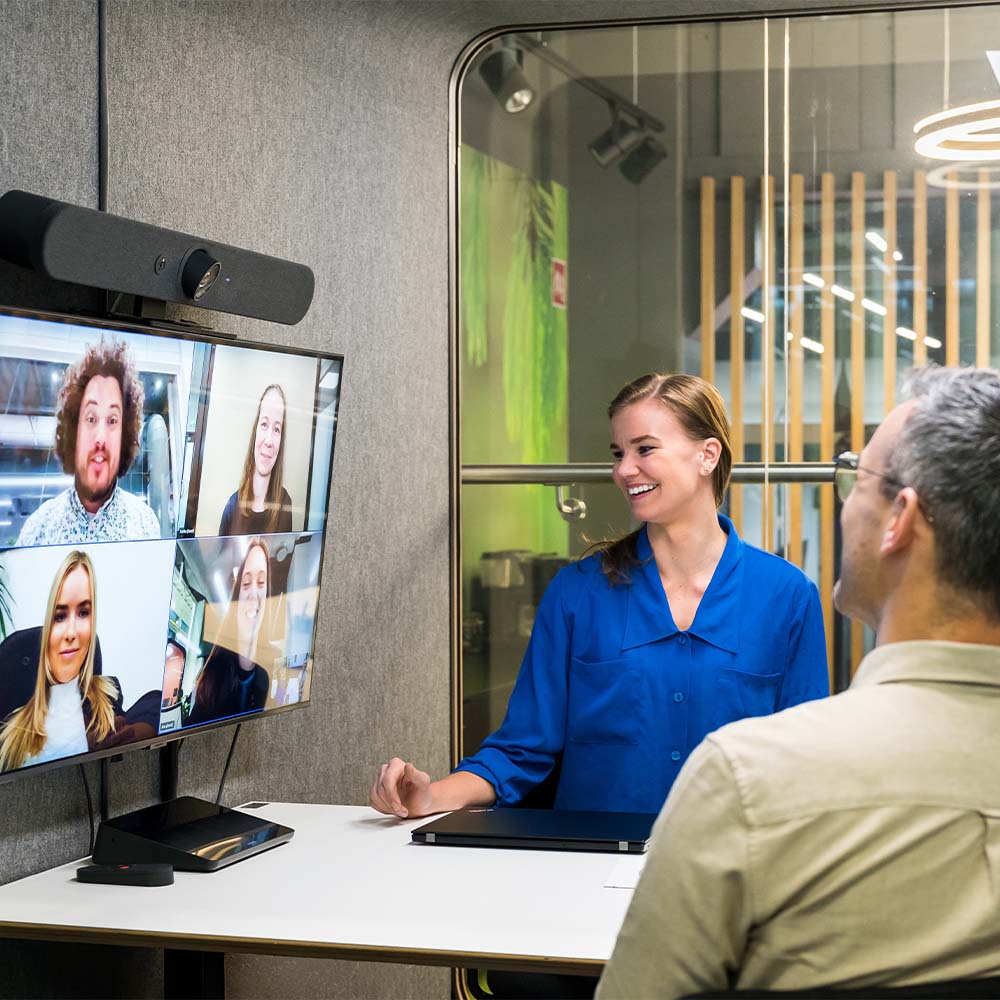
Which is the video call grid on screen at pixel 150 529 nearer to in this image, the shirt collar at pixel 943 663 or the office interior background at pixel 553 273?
the office interior background at pixel 553 273

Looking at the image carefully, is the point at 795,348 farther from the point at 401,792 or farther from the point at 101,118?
the point at 101,118

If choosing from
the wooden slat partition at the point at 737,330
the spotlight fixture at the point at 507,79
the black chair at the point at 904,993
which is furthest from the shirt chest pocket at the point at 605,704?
the spotlight fixture at the point at 507,79

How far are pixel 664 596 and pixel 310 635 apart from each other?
686 millimetres

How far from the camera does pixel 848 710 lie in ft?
3.48

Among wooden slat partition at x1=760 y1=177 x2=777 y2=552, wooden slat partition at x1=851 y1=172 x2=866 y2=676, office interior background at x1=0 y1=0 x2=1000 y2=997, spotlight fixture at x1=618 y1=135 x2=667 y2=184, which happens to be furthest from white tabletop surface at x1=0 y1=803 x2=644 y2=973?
spotlight fixture at x1=618 y1=135 x2=667 y2=184

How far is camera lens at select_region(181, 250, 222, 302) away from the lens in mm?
2148

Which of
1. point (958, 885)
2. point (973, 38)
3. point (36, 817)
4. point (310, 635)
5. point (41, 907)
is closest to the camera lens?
point (958, 885)

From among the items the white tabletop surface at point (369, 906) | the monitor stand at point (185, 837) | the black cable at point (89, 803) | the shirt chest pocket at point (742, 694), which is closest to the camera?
the white tabletop surface at point (369, 906)

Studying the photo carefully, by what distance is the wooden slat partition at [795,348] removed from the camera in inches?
139

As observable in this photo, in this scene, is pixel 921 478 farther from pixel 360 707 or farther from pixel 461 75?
pixel 461 75

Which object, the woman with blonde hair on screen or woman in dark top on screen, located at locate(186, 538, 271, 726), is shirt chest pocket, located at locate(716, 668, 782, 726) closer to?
woman in dark top on screen, located at locate(186, 538, 271, 726)

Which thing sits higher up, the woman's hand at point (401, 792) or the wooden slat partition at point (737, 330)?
the wooden slat partition at point (737, 330)

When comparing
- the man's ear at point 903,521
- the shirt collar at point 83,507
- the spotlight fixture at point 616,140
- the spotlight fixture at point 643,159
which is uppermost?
the spotlight fixture at point 616,140

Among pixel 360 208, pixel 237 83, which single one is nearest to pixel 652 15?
pixel 360 208
